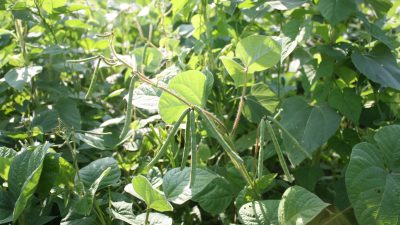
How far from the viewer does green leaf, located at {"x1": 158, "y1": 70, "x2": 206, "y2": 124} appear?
2.84 feet

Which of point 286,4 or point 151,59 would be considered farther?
point 151,59

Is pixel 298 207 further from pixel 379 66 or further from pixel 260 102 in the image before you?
pixel 379 66

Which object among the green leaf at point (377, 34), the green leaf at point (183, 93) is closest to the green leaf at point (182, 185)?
the green leaf at point (183, 93)

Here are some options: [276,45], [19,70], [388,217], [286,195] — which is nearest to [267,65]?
[276,45]

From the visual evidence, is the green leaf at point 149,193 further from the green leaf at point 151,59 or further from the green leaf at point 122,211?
the green leaf at point 151,59

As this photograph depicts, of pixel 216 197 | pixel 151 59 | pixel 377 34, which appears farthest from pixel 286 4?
pixel 216 197

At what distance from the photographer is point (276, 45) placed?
0.87 meters

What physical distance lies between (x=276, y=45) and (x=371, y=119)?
509mm

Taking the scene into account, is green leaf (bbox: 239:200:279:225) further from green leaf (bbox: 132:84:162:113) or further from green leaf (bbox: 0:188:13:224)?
green leaf (bbox: 0:188:13:224)

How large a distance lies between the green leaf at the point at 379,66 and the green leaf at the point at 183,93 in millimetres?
426

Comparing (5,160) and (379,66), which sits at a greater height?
(379,66)

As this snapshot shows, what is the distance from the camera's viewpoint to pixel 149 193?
867 millimetres

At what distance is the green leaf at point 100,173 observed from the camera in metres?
1.00

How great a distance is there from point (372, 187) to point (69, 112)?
747 mm
